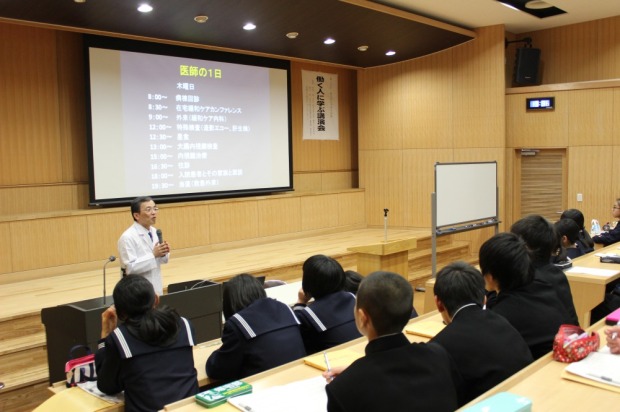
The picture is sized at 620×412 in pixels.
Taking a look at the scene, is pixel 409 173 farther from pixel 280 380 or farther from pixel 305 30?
pixel 280 380

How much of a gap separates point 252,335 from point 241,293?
220mm

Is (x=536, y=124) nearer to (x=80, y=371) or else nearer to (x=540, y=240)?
(x=540, y=240)

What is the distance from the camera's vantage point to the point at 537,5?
26.2 ft

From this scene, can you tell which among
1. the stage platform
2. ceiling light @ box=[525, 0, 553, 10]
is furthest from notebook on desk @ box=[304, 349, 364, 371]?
ceiling light @ box=[525, 0, 553, 10]

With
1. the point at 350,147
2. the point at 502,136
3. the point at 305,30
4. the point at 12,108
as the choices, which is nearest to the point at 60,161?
the point at 12,108

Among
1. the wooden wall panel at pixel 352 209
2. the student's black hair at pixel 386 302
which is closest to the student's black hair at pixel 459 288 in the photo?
the student's black hair at pixel 386 302

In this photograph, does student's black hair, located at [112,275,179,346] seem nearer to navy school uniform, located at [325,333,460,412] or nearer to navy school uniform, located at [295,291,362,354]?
navy school uniform, located at [295,291,362,354]

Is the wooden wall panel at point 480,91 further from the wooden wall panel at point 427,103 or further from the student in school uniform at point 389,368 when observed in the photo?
the student in school uniform at point 389,368

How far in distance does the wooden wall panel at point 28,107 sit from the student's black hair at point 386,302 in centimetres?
583

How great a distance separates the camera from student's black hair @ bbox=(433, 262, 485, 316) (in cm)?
219

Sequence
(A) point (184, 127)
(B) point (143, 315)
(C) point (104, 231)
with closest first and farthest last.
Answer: (B) point (143, 315) < (C) point (104, 231) < (A) point (184, 127)

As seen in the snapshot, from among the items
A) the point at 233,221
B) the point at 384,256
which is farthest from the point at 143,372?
the point at 233,221

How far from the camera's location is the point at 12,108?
641 cm

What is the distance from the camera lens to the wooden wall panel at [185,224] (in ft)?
24.0
